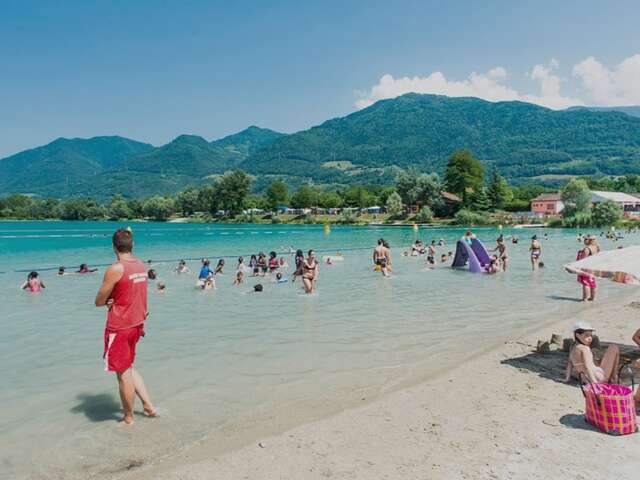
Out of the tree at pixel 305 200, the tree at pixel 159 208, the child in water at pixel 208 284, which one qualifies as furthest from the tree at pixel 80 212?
the child in water at pixel 208 284

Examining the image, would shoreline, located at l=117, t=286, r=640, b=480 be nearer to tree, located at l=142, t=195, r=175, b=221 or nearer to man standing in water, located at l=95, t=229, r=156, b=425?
man standing in water, located at l=95, t=229, r=156, b=425

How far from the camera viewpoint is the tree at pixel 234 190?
148 metres

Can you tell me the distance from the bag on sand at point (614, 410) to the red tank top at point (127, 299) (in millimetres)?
5278

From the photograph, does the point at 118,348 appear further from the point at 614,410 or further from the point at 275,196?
the point at 275,196

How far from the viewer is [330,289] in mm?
18938

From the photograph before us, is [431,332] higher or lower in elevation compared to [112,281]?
lower

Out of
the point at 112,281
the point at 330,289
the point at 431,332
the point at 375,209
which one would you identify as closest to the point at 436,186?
the point at 375,209

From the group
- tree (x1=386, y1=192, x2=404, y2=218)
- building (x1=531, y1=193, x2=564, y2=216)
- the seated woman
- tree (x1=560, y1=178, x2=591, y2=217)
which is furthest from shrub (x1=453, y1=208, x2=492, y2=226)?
the seated woman

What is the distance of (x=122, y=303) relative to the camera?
5523 mm

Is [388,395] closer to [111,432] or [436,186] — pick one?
[111,432]

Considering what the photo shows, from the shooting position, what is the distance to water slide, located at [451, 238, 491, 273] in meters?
23.2

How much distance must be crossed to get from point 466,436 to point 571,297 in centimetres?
1236

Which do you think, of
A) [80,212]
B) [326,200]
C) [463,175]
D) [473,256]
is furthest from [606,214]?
[80,212]

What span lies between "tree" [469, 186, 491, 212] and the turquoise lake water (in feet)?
285
